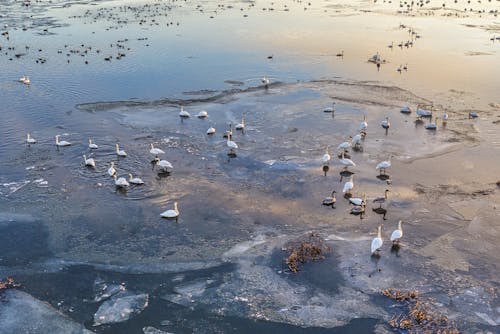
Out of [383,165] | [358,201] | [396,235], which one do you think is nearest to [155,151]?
[358,201]

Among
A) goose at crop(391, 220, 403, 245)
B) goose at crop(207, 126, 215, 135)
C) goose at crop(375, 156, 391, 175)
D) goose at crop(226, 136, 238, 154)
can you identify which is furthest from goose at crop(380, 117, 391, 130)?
goose at crop(391, 220, 403, 245)

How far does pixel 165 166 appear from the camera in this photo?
816 inches

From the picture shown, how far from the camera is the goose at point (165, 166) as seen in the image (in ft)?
67.5

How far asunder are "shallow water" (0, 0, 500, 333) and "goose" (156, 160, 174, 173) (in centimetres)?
42

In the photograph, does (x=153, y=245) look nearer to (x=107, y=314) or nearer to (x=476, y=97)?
(x=107, y=314)

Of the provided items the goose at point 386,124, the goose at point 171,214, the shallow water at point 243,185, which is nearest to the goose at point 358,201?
the shallow water at point 243,185

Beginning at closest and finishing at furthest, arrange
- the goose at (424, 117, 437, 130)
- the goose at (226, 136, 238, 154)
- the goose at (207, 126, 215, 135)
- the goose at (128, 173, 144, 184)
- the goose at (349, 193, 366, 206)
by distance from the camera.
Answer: the goose at (349, 193, 366, 206) → the goose at (128, 173, 144, 184) → the goose at (226, 136, 238, 154) → the goose at (207, 126, 215, 135) → the goose at (424, 117, 437, 130)

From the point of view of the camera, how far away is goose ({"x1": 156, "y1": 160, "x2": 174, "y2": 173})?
67.5ft

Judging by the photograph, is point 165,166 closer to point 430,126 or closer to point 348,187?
point 348,187

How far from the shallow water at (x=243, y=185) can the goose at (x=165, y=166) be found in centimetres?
42

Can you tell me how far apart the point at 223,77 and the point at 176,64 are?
17.0 feet

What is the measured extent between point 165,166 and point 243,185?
371 centimetres

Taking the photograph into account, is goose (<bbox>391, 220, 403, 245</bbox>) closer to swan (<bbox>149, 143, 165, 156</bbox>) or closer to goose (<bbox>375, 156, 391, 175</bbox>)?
goose (<bbox>375, 156, 391, 175</bbox>)

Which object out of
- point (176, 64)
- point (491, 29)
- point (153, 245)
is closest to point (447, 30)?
point (491, 29)
